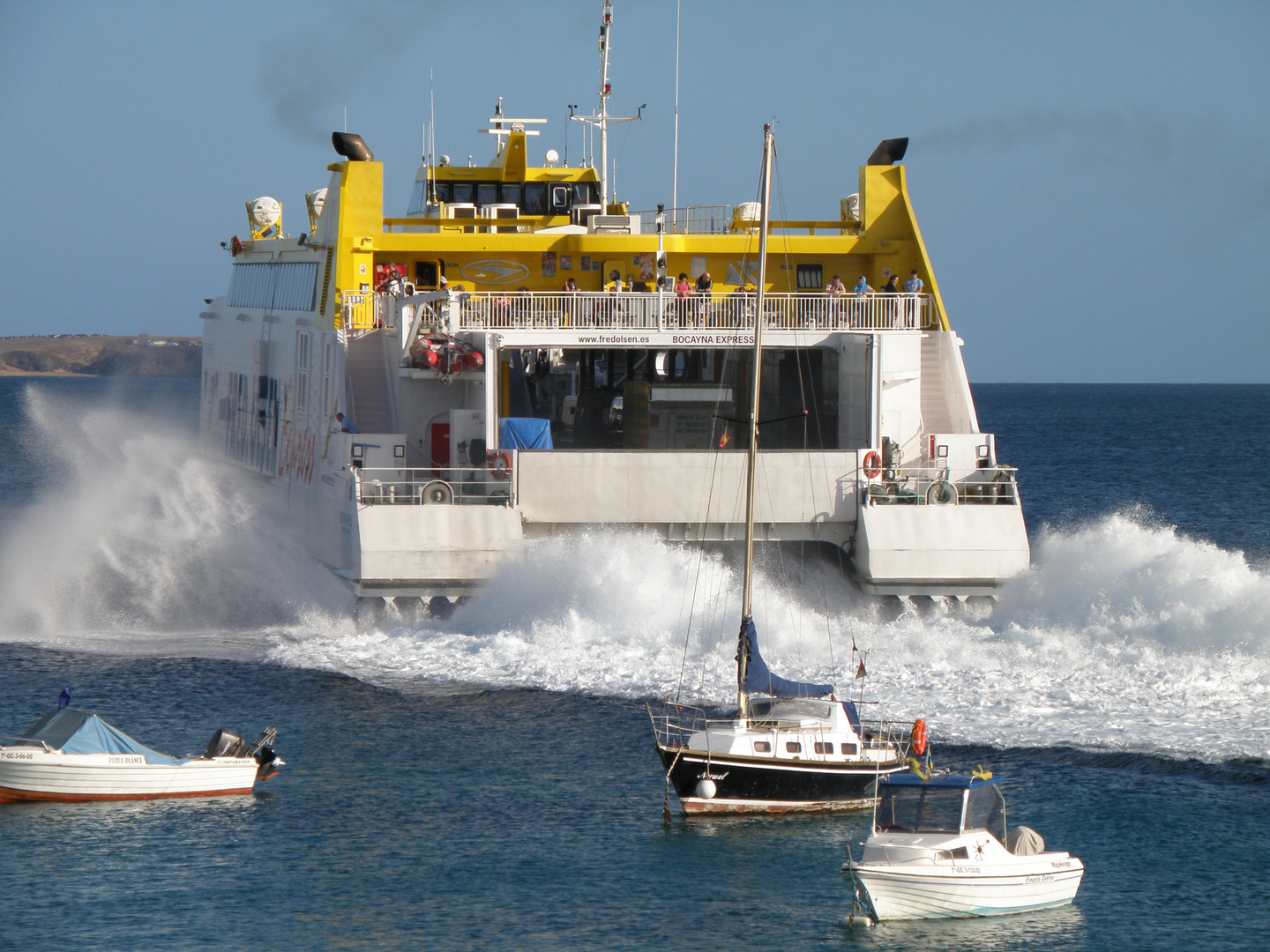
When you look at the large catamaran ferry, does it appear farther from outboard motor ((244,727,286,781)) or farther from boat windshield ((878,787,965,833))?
boat windshield ((878,787,965,833))

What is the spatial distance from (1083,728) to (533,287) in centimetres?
1434

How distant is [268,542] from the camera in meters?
32.3

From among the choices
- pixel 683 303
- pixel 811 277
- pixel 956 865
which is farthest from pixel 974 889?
pixel 811 277

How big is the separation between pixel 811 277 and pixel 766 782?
1488 centimetres

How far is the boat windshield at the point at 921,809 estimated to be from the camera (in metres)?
15.4

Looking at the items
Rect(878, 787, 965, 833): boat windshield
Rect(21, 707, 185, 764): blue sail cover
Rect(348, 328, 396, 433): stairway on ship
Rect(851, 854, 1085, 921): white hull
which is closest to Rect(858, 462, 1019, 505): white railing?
Rect(348, 328, 396, 433): stairway on ship

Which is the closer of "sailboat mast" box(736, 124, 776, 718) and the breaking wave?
"sailboat mast" box(736, 124, 776, 718)

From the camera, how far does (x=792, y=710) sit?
18219mm

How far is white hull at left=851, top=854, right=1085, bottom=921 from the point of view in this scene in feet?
49.3

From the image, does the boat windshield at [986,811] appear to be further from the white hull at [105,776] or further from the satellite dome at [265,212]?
the satellite dome at [265,212]

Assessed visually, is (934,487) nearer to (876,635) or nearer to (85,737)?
(876,635)

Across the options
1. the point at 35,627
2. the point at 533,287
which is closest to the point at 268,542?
the point at 35,627

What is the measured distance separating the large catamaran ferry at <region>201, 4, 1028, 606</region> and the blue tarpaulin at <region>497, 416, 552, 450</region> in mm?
51

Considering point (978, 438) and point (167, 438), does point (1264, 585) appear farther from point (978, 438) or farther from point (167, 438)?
point (167, 438)
